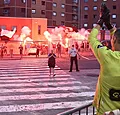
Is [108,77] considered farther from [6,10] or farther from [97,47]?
[6,10]

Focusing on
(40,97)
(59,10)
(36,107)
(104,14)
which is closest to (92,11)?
(59,10)

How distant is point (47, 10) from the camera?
74.7 m

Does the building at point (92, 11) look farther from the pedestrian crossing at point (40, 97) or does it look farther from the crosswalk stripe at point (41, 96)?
the crosswalk stripe at point (41, 96)

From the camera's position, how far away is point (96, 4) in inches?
3519

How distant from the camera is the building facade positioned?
68.2 m

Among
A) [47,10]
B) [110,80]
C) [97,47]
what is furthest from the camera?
[47,10]

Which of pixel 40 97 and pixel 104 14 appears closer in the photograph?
pixel 104 14

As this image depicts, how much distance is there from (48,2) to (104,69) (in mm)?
72900

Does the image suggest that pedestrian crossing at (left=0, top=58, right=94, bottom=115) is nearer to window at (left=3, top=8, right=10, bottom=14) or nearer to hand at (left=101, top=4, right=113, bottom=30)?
hand at (left=101, top=4, right=113, bottom=30)

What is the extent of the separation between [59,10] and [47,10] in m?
5.15

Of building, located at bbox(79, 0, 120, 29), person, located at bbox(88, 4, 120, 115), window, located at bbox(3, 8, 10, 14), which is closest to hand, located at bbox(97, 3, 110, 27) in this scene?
person, located at bbox(88, 4, 120, 115)

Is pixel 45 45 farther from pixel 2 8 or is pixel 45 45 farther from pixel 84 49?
pixel 2 8

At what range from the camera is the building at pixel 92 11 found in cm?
8800

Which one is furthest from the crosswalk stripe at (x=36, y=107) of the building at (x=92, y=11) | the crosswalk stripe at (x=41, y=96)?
the building at (x=92, y=11)
